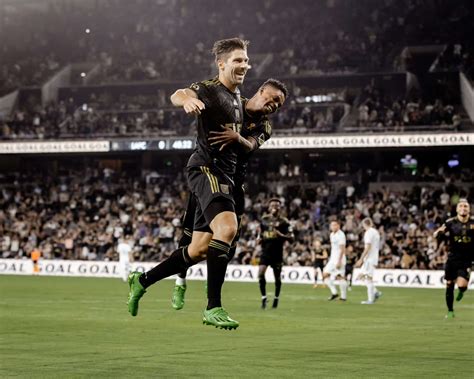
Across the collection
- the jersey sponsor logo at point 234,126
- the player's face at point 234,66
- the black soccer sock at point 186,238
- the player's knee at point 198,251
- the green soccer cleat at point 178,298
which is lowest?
the green soccer cleat at point 178,298

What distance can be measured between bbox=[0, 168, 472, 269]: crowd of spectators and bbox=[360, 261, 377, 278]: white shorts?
9363 mm

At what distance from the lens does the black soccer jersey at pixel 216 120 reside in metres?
9.16

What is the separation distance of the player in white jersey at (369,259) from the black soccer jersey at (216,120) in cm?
1599

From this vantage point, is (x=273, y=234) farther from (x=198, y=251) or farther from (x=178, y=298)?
(x=198, y=251)

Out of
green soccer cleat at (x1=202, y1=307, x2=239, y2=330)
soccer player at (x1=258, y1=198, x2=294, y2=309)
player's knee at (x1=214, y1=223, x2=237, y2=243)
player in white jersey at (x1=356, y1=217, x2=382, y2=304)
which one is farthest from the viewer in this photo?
player in white jersey at (x1=356, y1=217, x2=382, y2=304)

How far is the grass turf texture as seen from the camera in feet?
32.8

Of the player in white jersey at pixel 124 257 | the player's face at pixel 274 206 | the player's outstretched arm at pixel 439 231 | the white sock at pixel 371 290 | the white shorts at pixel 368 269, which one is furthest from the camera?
the player in white jersey at pixel 124 257

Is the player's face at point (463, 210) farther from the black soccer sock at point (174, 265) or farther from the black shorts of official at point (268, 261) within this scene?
the black soccer sock at point (174, 265)

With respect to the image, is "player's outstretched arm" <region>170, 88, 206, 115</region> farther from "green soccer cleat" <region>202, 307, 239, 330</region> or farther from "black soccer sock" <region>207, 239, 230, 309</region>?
"green soccer cleat" <region>202, 307, 239, 330</region>

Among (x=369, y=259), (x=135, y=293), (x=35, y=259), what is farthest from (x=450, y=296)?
(x=35, y=259)

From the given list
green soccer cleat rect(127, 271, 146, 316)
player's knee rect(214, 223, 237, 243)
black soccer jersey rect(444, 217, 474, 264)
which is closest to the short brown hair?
player's knee rect(214, 223, 237, 243)

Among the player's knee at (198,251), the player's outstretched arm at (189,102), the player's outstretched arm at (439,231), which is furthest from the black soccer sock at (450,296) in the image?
the player's outstretched arm at (189,102)

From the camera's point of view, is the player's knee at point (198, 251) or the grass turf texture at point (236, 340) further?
the grass turf texture at point (236, 340)

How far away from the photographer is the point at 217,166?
9328 millimetres
